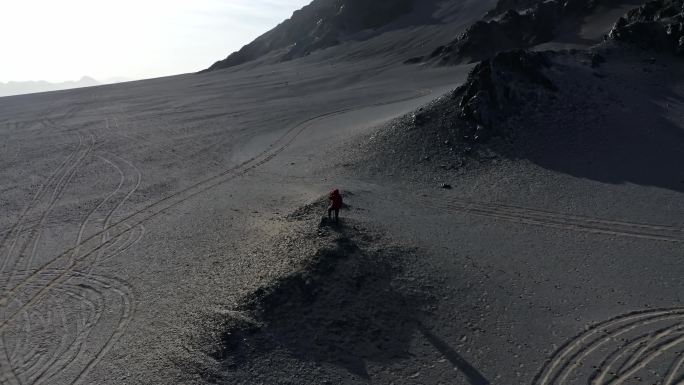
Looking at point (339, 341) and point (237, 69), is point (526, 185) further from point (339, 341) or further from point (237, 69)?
point (237, 69)

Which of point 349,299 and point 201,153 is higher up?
point 201,153

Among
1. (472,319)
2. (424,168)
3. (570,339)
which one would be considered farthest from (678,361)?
(424,168)

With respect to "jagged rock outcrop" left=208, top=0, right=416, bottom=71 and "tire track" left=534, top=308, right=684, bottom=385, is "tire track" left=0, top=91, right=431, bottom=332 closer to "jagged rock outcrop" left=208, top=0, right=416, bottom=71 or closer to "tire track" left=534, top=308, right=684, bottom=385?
"tire track" left=534, top=308, right=684, bottom=385

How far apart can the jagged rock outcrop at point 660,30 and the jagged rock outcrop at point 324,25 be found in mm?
50652

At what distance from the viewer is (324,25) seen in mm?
87438

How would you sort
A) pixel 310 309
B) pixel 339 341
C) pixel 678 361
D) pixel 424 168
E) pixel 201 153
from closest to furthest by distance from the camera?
pixel 678 361 → pixel 339 341 → pixel 310 309 → pixel 424 168 → pixel 201 153

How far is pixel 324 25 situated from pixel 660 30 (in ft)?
198

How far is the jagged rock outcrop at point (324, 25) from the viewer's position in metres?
84.4

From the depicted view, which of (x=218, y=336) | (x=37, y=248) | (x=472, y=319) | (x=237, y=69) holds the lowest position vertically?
(x=472, y=319)

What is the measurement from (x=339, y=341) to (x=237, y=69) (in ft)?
248

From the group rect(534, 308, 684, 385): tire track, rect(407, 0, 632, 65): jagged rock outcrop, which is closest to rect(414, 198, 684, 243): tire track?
rect(534, 308, 684, 385): tire track

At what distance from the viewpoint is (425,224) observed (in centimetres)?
1939

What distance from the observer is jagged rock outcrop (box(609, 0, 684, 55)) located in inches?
1379

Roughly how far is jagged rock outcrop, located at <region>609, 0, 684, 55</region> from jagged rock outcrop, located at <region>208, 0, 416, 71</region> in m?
50.7
